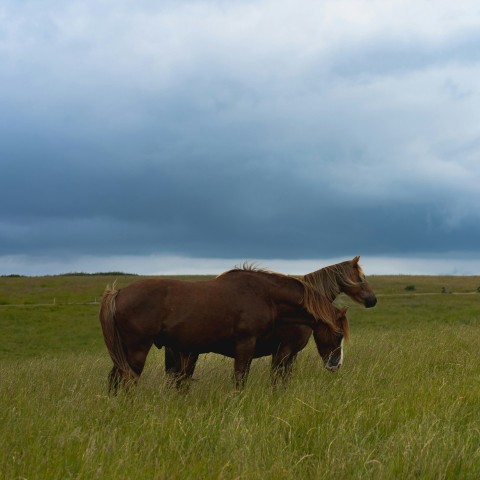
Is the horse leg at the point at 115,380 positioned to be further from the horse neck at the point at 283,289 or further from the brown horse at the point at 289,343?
the horse neck at the point at 283,289

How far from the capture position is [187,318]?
8.91 meters

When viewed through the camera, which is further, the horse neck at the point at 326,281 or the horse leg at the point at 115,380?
the horse neck at the point at 326,281

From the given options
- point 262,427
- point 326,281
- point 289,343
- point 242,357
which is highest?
point 326,281

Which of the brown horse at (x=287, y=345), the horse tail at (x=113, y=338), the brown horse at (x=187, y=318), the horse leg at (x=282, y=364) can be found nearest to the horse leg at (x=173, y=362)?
the brown horse at (x=287, y=345)

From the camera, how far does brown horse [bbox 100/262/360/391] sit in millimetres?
8805

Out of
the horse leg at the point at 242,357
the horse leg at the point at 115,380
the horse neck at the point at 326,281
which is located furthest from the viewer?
the horse neck at the point at 326,281

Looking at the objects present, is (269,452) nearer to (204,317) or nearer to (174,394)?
(174,394)

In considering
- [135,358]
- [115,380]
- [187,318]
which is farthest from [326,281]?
[115,380]

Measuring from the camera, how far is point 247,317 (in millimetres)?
9195

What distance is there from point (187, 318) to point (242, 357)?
103 centimetres

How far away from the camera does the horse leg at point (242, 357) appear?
9.15m

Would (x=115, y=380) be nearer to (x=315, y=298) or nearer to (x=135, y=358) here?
(x=135, y=358)

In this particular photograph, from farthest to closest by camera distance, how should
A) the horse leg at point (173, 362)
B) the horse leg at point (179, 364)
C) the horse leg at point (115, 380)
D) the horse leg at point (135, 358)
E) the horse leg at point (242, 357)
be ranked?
the horse leg at point (173, 362)
the horse leg at point (179, 364)
the horse leg at point (242, 357)
the horse leg at point (115, 380)
the horse leg at point (135, 358)

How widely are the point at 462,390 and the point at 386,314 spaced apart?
27999mm
